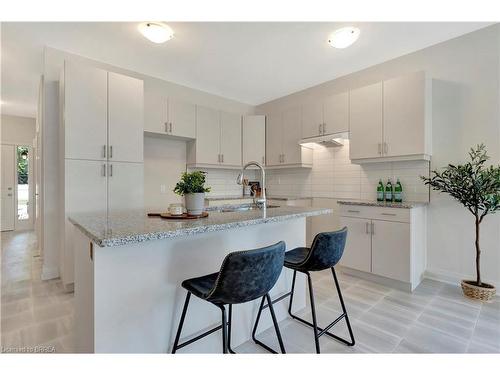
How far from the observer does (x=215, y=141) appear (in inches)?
167

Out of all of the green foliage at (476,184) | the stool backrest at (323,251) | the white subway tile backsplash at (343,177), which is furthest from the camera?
the white subway tile backsplash at (343,177)

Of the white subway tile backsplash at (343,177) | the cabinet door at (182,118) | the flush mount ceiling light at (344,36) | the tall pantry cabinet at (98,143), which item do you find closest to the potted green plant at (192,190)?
the tall pantry cabinet at (98,143)

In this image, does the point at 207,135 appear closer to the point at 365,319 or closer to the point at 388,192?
the point at 388,192

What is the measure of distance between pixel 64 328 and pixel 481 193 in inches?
145

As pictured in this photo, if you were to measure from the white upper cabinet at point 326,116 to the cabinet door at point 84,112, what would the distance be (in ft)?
8.84

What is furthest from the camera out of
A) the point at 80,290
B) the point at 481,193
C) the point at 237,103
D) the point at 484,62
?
the point at 237,103

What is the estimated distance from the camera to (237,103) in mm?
4879

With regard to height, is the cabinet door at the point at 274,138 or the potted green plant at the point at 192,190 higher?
the cabinet door at the point at 274,138

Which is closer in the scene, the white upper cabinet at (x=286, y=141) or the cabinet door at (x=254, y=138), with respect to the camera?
the white upper cabinet at (x=286, y=141)

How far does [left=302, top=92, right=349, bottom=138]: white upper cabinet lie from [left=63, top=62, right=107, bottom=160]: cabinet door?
2.69 meters

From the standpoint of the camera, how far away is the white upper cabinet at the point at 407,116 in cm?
280

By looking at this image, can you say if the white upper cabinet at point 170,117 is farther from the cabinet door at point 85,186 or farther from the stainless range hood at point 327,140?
the stainless range hood at point 327,140

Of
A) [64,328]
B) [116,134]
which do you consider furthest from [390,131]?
[64,328]
